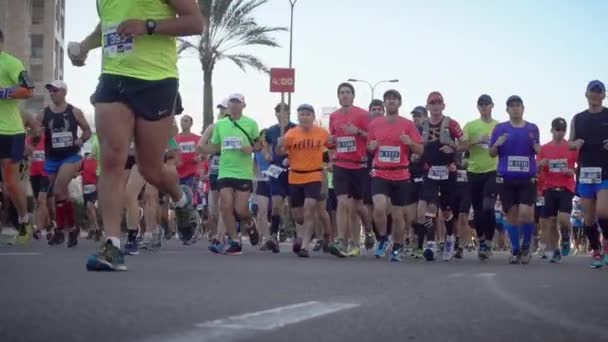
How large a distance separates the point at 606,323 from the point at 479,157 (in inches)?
410

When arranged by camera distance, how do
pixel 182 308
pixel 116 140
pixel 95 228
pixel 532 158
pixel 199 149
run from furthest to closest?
pixel 95 228 < pixel 199 149 < pixel 532 158 < pixel 116 140 < pixel 182 308

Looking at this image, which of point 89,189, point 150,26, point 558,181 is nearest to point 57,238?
point 89,189

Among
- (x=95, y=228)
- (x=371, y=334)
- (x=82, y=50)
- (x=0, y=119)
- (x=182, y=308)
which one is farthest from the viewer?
(x=95, y=228)

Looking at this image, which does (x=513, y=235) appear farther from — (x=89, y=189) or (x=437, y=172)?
(x=89, y=189)

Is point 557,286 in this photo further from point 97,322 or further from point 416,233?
point 416,233

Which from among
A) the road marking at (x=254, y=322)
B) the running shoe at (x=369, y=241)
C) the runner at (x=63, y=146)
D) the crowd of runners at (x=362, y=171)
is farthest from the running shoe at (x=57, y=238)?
the road marking at (x=254, y=322)

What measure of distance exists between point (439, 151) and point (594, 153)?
2.34 meters

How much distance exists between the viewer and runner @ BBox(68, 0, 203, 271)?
725 centimetres

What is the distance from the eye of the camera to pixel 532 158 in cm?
1404

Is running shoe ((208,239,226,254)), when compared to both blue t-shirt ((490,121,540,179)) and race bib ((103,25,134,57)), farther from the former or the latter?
race bib ((103,25,134,57))

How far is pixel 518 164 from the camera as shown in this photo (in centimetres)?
1393

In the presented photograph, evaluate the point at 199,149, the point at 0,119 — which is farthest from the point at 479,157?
the point at 0,119

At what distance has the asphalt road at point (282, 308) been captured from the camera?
4020 mm

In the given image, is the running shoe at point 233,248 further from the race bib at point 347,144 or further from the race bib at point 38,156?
the race bib at point 38,156
